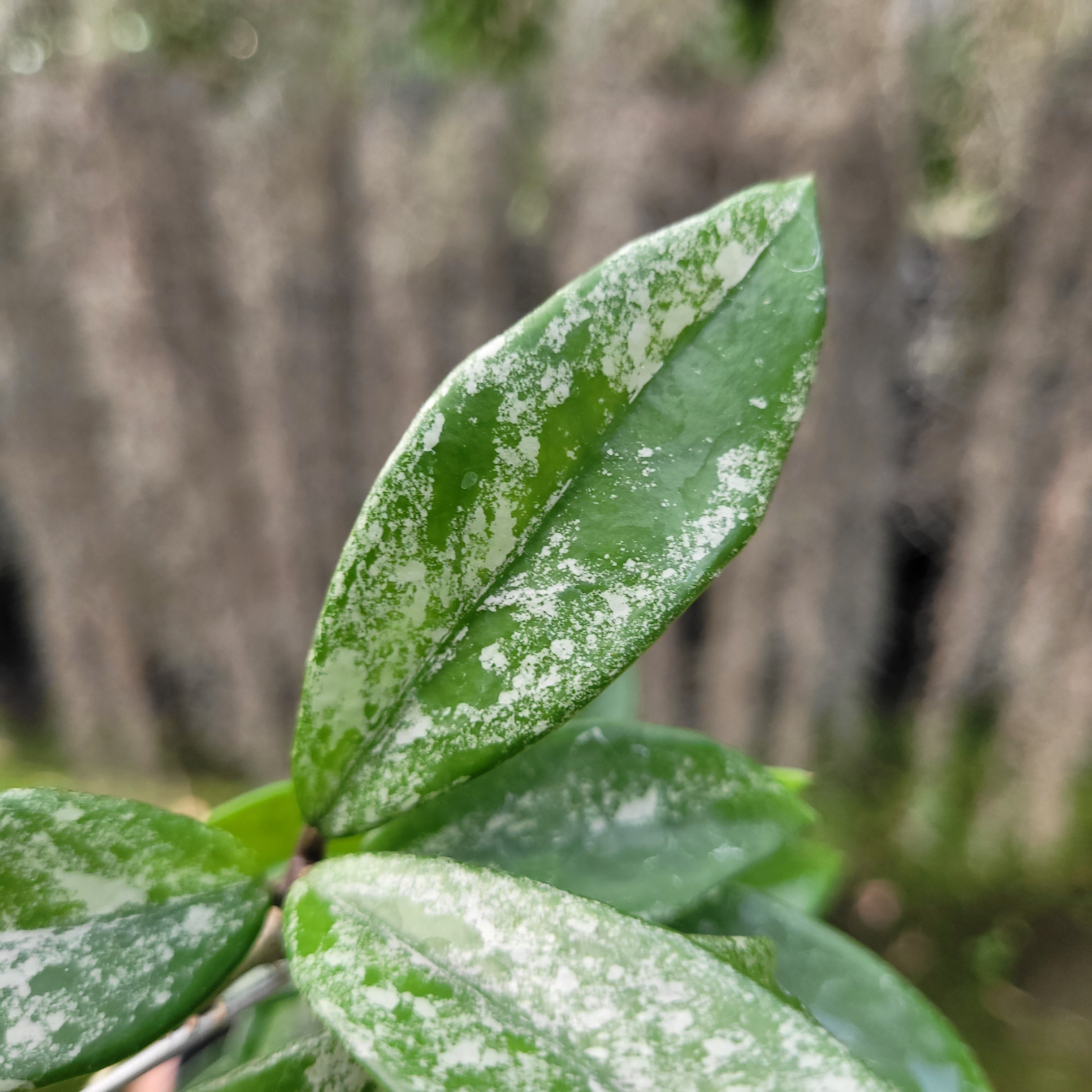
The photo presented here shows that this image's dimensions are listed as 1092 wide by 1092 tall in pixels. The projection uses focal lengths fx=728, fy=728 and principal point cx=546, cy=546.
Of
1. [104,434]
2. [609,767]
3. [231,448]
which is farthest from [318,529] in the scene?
[609,767]

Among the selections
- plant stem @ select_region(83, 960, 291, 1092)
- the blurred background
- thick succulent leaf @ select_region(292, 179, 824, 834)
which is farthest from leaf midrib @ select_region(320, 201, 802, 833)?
the blurred background

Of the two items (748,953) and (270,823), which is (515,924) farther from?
(270,823)

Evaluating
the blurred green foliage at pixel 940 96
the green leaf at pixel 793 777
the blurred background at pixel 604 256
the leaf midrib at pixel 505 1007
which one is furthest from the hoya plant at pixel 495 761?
the blurred green foliage at pixel 940 96

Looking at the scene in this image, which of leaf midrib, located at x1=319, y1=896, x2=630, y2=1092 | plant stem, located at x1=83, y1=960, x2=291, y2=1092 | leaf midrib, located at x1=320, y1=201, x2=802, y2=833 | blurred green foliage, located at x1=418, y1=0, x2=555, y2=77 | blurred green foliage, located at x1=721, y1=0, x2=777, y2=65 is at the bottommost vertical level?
plant stem, located at x1=83, y1=960, x2=291, y2=1092

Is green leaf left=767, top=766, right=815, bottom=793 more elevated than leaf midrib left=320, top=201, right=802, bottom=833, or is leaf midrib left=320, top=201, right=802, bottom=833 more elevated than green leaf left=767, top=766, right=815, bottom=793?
leaf midrib left=320, top=201, right=802, bottom=833

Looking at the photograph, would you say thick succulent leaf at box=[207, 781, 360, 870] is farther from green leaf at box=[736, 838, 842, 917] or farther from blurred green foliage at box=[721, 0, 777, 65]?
blurred green foliage at box=[721, 0, 777, 65]

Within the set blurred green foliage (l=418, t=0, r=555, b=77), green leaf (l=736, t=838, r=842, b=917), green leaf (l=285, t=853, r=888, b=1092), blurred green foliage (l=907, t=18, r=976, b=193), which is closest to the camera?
green leaf (l=285, t=853, r=888, b=1092)

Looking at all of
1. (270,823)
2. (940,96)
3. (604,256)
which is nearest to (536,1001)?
(270,823)
